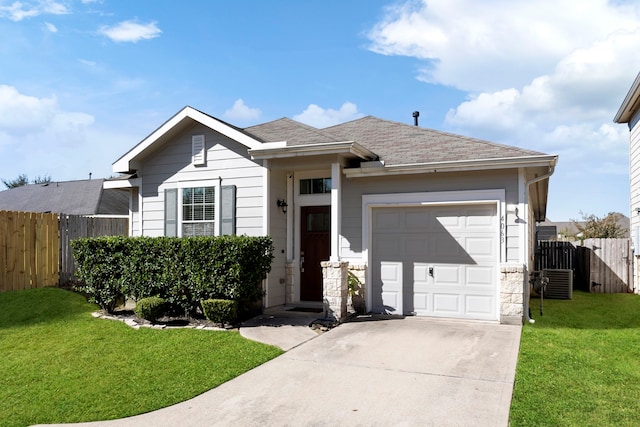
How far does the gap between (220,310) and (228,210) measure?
2493 mm

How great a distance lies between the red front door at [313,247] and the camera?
9.82 meters

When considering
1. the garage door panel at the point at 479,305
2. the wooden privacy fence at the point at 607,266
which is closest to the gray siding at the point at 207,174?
the garage door panel at the point at 479,305

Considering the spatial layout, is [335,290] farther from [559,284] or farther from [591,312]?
[559,284]

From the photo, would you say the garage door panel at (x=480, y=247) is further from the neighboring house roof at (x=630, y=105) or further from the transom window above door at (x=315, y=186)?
the neighboring house roof at (x=630, y=105)

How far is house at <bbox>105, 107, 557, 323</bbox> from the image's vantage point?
8289 mm

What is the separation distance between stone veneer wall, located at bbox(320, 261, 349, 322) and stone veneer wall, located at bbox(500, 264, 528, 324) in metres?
2.85

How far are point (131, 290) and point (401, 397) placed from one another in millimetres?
6194

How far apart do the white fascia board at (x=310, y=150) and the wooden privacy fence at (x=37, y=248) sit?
598 centimetres

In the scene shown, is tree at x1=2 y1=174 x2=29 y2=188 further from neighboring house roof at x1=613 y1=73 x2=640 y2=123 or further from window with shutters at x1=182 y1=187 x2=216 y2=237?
neighboring house roof at x1=613 y1=73 x2=640 y2=123

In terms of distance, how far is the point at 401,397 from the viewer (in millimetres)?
4625

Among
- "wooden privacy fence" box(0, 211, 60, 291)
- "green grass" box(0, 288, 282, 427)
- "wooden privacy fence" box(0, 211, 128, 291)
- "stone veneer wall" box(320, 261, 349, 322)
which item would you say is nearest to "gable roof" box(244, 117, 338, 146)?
"stone veneer wall" box(320, 261, 349, 322)

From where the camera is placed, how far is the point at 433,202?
28.6ft

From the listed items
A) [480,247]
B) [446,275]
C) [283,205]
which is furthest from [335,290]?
[480,247]

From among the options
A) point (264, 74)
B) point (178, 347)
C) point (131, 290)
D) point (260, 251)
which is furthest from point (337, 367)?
point (264, 74)
